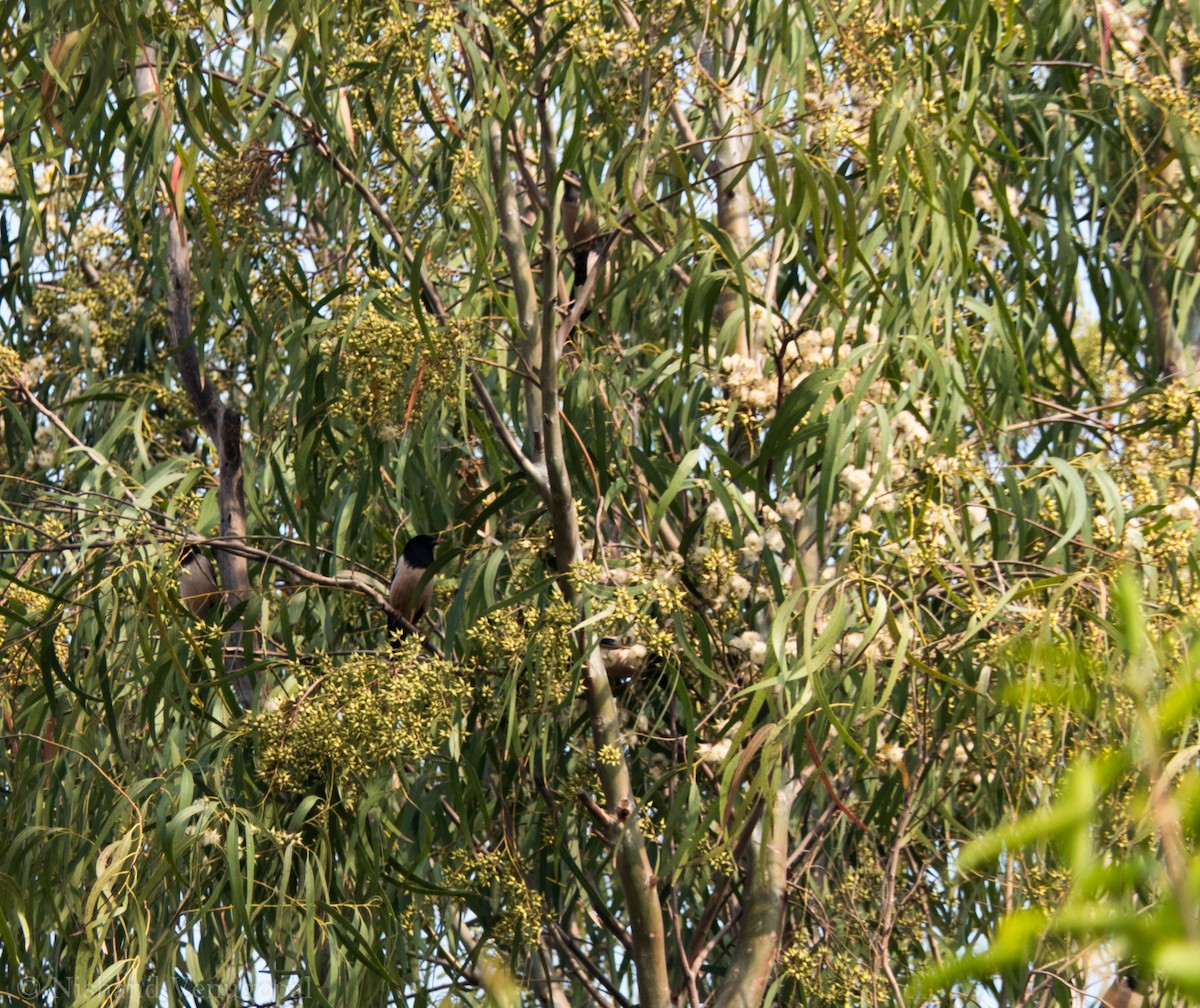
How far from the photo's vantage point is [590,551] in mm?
2312

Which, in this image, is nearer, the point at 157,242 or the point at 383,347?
the point at 383,347

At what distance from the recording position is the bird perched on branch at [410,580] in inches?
102

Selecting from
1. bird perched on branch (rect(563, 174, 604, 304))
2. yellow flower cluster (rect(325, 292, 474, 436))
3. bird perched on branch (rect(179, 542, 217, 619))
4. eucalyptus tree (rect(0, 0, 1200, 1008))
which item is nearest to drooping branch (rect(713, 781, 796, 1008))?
Answer: eucalyptus tree (rect(0, 0, 1200, 1008))

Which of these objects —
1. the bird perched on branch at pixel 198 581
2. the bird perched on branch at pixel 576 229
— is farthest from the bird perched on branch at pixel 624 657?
the bird perched on branch at pixel 198 581

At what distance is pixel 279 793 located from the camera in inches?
87.4

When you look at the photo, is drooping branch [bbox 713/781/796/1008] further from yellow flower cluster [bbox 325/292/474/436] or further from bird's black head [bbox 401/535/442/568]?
yellow flower cluster [bbox 325/292/474/436]

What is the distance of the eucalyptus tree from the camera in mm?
1999

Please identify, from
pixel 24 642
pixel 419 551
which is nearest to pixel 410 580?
pixel 419 551

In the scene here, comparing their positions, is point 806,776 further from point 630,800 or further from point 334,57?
point 334,57

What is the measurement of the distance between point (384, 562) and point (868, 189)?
120 cm

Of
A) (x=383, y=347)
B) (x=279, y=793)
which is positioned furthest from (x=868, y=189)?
A: (x=279, y=793)

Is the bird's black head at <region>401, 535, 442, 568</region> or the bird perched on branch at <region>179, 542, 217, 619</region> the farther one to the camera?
the bird perched on branch at <region>179, 542, 217, 619</region>

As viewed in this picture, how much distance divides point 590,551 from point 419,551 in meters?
0.57

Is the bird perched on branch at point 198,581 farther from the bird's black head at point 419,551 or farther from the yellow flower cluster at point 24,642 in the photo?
the yellow flower cluster at point 24,642
